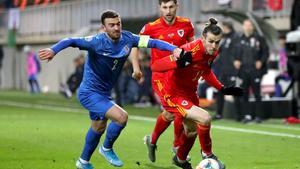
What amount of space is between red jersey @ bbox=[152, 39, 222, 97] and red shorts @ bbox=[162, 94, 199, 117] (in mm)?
63

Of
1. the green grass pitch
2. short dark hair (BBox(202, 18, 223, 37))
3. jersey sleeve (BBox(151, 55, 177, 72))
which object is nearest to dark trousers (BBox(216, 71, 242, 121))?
the green grass pitch

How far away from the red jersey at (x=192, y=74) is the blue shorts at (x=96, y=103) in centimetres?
83

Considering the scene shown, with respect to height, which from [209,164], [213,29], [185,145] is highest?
[213,29]

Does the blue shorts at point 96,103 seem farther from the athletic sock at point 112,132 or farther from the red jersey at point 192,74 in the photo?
the red jersey at point 192,74

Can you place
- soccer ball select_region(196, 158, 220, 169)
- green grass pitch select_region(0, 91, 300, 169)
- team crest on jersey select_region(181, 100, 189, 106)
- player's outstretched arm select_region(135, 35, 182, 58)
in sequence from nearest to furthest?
soccer ball select_region(196, 158, 220, 169) → player's outstretched arm select_region(135, 35, 182, 58) → team crest on jersey select_region(181, 100, 189, 106) → green grass pitch select_region(0, 91, 300, 169)

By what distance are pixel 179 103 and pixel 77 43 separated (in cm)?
152

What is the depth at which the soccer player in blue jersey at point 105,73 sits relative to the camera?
1105 centimetres

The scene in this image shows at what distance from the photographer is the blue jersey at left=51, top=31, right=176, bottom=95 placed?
36.2ft

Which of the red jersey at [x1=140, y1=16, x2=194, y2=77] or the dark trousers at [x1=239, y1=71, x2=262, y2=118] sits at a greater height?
the red jersey at [x1=140, y1=16, x2=194, y2=77]

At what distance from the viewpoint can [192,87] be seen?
11453mm

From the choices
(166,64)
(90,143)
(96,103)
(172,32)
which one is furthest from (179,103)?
(172,32)

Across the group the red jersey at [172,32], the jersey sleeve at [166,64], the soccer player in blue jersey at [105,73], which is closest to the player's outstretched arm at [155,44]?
the soccer player in blue jersey at [105,73]

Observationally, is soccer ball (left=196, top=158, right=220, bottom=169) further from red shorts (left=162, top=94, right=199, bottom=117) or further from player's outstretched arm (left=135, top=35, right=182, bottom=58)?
player's outstretched arm (left=135, top=35, right=182, bottom=58)

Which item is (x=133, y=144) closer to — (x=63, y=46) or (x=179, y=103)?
(x=179, y=103)
